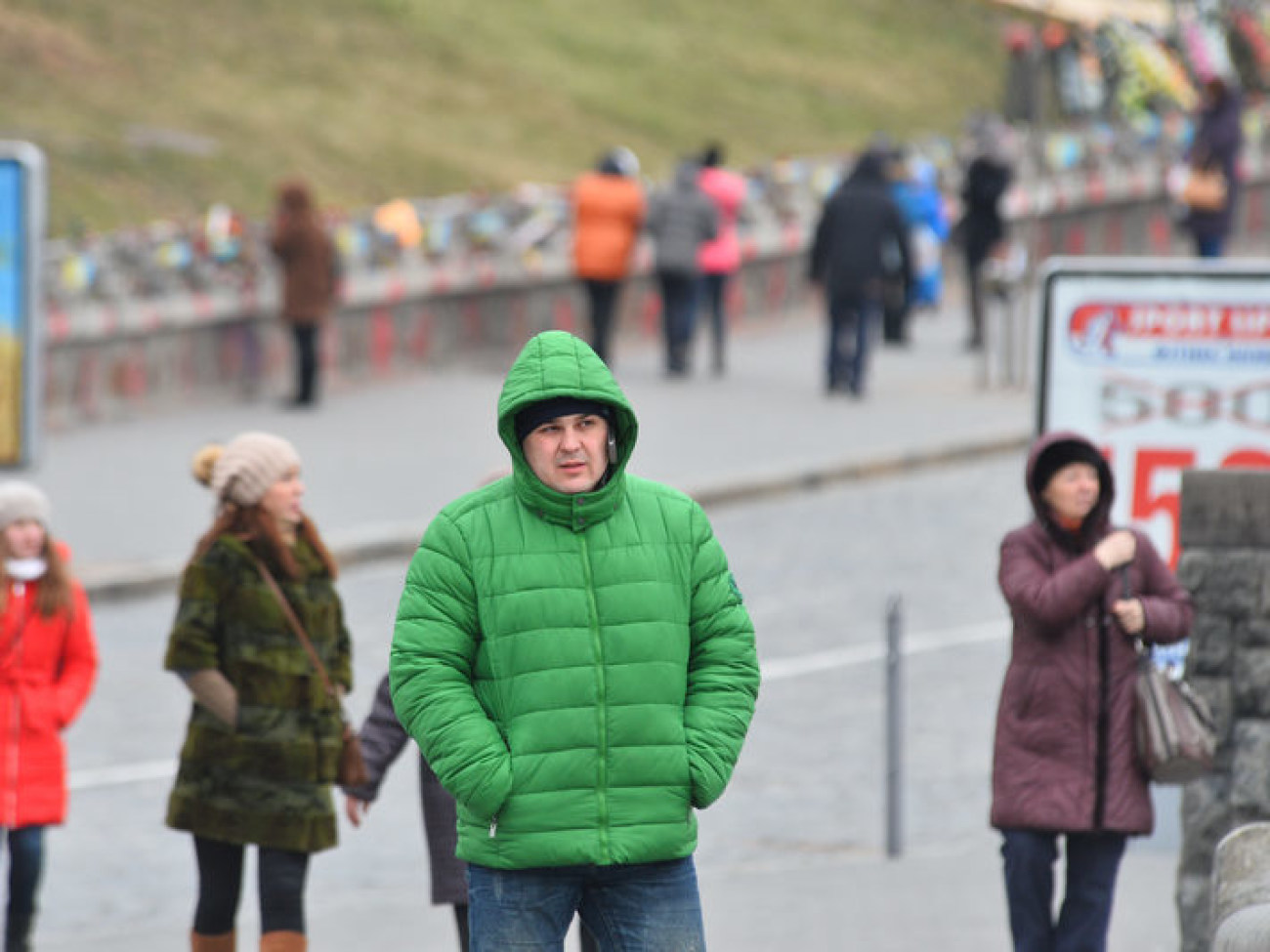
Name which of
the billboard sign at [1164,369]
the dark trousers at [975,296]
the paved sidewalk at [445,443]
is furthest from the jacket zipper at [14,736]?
the dark trousers at [975,296]

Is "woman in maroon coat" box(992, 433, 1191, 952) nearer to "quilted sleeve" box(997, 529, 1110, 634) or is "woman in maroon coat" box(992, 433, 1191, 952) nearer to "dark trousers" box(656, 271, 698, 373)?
"quilted sleeve" box(997, 529, 1110, 634)

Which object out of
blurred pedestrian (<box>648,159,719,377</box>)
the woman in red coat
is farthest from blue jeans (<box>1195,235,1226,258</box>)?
the woman in red coat

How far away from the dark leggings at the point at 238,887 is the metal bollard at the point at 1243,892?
8.33 ft

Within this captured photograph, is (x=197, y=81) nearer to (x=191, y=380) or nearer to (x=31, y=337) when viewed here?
(x=191, y=380)

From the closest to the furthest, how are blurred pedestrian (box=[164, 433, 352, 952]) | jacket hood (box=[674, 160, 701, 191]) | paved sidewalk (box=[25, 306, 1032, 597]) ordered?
blurred pedestrian (box=[164, 433, 352, 952]) → paved sidewalk (box=[25, 306, 1032, 597]) → jacket hood (box=[674, 160, 701, 191])

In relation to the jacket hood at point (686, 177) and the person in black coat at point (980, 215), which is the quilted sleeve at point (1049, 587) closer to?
the jacket hood at point (686, 177)

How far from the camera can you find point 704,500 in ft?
58.4

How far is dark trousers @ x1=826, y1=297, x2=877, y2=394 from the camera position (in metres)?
21.5

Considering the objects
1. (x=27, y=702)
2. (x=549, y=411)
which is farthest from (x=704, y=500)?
(x=549, y=411)

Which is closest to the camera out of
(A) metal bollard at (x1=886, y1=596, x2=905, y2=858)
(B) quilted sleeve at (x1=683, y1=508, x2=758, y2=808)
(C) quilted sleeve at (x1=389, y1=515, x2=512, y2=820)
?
(C) quilted sleeve at (x1=389, y1=515, x2=512, y2=820)

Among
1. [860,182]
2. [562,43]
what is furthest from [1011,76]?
[562,43]

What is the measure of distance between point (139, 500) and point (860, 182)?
6733mm

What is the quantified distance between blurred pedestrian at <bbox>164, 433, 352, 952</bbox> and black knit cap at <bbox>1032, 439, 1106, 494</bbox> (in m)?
1.86

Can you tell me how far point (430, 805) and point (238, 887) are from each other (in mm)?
718
